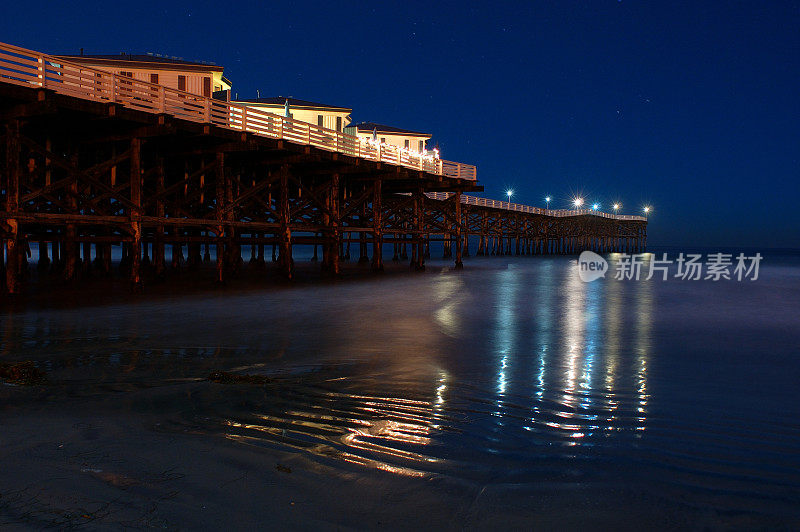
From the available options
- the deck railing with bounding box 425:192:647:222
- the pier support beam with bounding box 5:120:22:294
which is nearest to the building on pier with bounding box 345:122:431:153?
the deck railing with bounding box 425:192:647:222

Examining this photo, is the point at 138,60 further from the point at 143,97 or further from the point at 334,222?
the point at 334,222

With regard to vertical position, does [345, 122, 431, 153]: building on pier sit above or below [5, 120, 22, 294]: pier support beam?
above

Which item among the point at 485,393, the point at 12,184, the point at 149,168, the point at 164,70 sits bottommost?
the point at 485,393

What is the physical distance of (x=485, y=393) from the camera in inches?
232

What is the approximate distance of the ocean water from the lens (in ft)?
11.9

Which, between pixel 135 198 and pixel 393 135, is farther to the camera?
pixel 393 135

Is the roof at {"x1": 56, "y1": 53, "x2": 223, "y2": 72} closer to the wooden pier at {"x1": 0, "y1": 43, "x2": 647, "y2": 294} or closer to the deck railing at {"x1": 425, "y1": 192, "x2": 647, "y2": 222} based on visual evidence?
the wooden pier at {"x1": 0, "y1": 43, "x2": 647, "y2": 294}

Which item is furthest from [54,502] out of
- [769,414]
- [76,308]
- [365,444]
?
[76,308]

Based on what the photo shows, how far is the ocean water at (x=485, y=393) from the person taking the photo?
11.9 ft

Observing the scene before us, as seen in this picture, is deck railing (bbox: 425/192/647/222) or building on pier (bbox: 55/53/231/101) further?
deck railing (bbox: 425/192/647/222)

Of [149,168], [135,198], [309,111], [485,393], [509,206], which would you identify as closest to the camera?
[485,393]

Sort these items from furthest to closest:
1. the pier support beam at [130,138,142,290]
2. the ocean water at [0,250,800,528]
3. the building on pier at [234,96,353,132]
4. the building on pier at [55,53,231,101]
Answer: the building on pier at [234,96,353,132] → the building on pier at [55,53,231,101] → the pier support beam at [130,138,142,290] → the ocean water at [0,250,800,528]

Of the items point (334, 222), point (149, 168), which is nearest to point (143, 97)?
point (149, 168)

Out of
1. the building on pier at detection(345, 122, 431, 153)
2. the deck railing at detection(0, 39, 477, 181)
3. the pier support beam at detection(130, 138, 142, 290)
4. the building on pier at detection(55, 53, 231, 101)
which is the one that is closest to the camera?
the deck railing at detection(0, 39, 477, 181)
